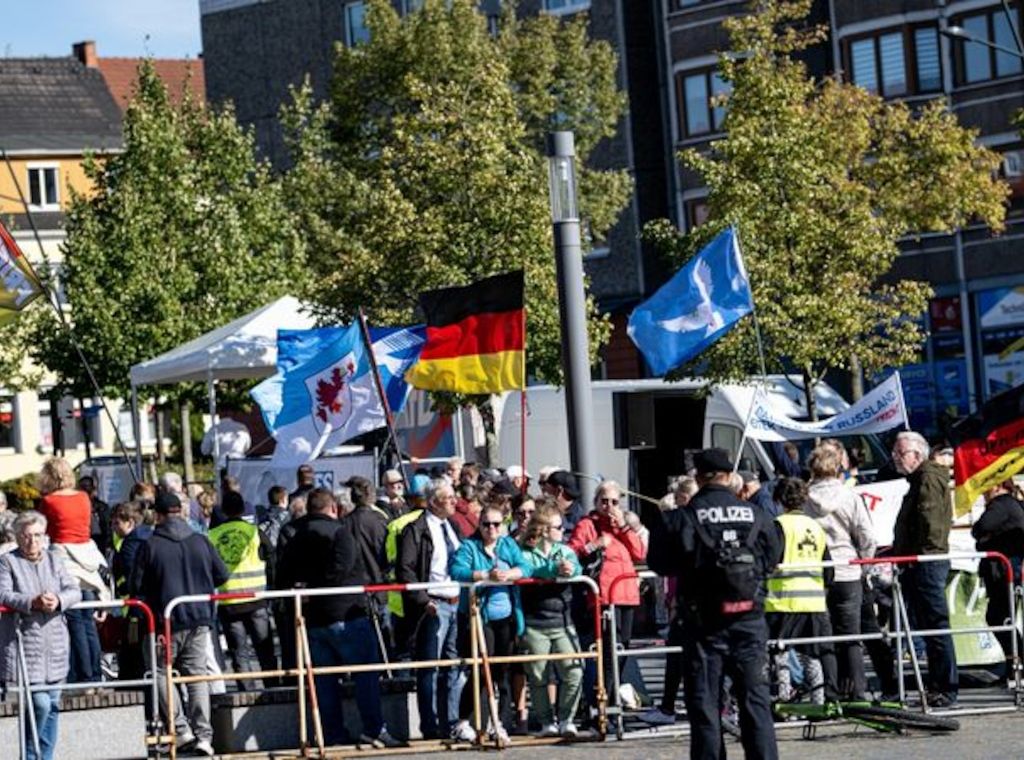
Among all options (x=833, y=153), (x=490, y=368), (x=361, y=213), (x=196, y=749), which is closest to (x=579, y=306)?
(x=490, y=368)

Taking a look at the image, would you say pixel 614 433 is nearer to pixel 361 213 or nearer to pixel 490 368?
pixel 490 368

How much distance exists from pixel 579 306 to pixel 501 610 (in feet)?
12.2

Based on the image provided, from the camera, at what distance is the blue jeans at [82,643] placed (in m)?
16.7

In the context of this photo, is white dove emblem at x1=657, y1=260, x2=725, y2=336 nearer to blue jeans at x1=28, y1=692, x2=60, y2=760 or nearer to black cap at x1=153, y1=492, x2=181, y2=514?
black cap at x1=153, y1=492, x2=181, y2=514

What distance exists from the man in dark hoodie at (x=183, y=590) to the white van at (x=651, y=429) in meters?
12.7

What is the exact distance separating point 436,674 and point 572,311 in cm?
394

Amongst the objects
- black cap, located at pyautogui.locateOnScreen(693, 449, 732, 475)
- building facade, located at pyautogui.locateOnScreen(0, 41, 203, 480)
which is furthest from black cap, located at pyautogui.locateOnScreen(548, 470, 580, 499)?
building facade, located at pyautogui.locateOnScreen(0, 41, 203, 480)

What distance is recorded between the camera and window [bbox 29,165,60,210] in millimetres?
78625

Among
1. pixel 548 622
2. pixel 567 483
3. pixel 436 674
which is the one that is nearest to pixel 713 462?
pixel 548 622

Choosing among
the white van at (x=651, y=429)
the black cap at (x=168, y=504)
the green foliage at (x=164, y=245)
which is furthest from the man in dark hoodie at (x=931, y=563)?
the green foliage at (x=164, y=245)

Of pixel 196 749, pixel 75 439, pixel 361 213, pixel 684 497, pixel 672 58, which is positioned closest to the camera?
pixel 196 749

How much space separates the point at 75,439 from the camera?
244 feet

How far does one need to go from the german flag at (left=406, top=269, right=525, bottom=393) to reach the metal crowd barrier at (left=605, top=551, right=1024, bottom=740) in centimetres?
343

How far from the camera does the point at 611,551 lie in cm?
1634
